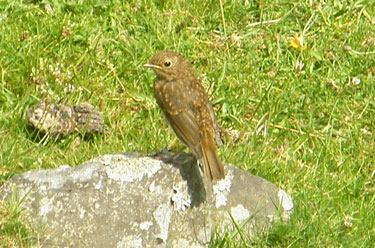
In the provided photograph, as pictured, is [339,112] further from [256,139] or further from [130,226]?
[130,226]

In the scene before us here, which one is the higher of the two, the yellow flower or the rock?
the rock

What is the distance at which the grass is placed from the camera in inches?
295

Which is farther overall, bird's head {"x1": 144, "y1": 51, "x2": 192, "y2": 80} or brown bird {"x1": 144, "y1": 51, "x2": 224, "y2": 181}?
bird's head {"x1": 144, "y1": 51, "x2": 192, "y2": 80}

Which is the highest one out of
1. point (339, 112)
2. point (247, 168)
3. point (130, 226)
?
point (130, 226)

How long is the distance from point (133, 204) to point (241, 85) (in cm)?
287

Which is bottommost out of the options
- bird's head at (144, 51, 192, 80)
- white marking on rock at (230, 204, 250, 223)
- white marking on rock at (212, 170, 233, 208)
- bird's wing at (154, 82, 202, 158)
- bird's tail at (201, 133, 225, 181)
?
white marking on rock at (230, 204, 250, 223)

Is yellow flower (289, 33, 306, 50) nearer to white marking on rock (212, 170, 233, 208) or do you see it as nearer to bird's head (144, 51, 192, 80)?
bird's head (144, 51, 192, 80)

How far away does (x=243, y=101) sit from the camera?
884cm

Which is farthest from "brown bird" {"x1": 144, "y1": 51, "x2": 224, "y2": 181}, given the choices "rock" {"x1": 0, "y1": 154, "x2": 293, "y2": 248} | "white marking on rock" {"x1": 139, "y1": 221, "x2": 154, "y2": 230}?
"white marking on rock" {"x1": 139, "y1": 221, "x2": 154, "y2": 230}

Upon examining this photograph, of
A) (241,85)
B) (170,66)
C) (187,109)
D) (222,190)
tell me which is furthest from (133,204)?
(241,85)

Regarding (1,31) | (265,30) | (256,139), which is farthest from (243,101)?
(1,31)

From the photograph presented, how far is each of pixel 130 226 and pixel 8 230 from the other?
2.84ft

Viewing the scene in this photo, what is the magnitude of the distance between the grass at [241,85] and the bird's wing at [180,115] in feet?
2.49

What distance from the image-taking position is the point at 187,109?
7.08 m
